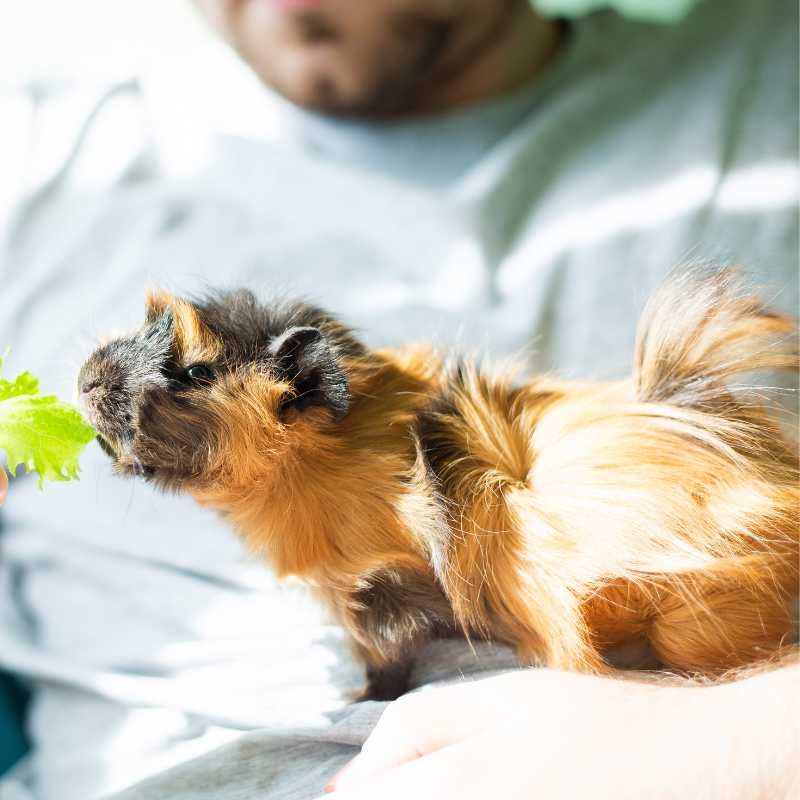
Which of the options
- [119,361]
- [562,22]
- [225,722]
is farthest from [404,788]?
[562,22]

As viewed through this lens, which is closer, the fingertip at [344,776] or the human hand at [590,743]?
the human hand at [590,743]

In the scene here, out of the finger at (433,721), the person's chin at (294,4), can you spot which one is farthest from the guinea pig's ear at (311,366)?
the person's chin at (294,4)

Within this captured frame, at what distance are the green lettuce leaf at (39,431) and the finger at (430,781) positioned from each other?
46 cm

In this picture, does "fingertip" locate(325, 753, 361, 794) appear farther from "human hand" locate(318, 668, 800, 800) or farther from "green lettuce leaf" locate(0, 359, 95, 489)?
"green lettuce leaf" locate(0, 359, 95, 489)

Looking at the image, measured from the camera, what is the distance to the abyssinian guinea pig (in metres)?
0.69

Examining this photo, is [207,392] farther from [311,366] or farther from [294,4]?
[294,4]

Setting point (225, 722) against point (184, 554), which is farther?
point (184, 554)

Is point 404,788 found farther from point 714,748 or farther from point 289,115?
point 289,115

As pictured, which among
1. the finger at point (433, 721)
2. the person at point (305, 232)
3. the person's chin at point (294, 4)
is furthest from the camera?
the person's chin at point (294, 4)

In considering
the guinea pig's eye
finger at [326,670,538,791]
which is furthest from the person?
the guinea pig's eye

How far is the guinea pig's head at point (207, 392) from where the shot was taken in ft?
2.27

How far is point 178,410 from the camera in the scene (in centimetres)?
70

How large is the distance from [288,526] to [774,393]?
666 millimetres

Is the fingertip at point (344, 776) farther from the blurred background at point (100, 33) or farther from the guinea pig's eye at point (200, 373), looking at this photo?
the blurred background at point (100, 33)
